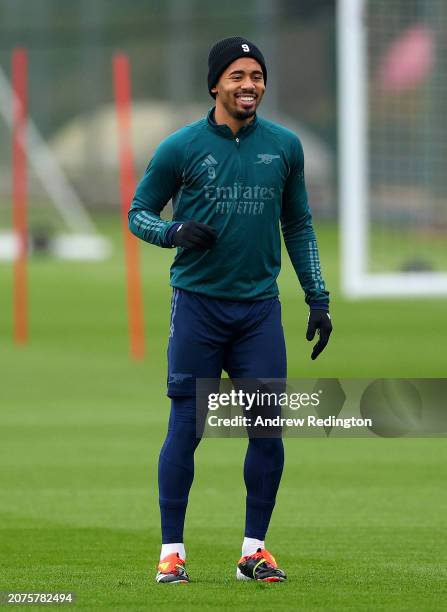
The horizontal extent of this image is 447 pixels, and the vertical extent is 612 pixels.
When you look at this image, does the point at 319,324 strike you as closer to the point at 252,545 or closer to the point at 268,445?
the point at 268,445

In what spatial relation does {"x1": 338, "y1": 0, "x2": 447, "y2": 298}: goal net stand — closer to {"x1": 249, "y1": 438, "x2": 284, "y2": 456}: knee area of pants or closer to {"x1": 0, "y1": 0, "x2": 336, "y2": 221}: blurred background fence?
{"x1": 249, "y1": 438, "x2": 284, "y2": 456}: knee area of pants

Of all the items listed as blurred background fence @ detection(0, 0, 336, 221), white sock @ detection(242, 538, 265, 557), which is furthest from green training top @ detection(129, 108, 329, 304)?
blurred background fence @ detection(0, 0, 336, 221)

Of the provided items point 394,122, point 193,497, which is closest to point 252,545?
point 193,497

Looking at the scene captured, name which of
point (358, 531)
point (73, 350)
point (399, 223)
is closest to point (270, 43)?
point (399, 223)

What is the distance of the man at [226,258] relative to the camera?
21.6 ft

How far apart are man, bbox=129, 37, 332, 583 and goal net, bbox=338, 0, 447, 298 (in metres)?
12.1

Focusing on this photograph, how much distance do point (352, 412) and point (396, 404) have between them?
0.33 meters

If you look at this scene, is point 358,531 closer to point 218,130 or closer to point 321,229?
point 218,130

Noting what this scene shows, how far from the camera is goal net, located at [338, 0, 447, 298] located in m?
19.0

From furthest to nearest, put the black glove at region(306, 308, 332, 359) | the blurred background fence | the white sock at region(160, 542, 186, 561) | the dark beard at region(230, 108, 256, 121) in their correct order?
the blurred background fence → the black glove at region(306, 308, 332, 359) → the white sock at region(160, 542, 186, 561) → the dark beard at region(230, 108, 256, 121)

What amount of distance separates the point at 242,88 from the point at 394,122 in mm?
13239

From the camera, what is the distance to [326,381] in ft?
21.9

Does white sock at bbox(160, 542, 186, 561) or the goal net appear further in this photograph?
the goal net

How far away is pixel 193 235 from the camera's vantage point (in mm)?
6414
